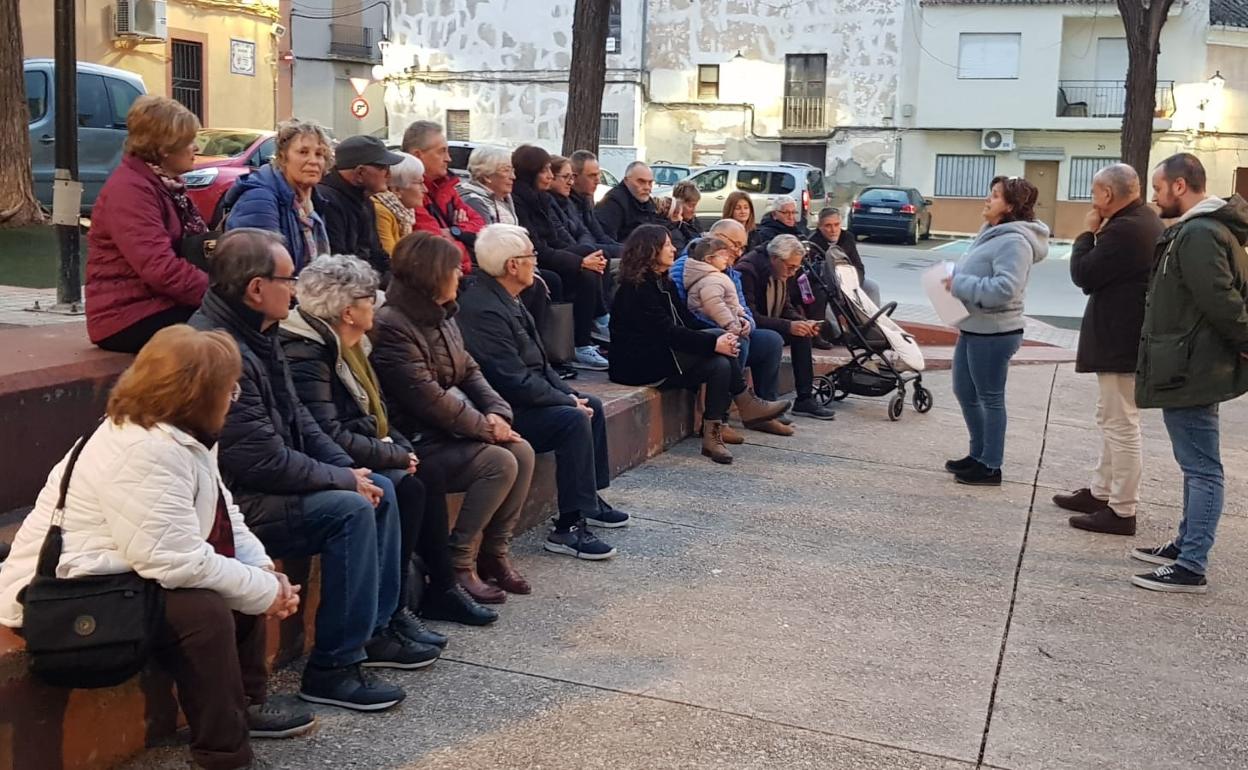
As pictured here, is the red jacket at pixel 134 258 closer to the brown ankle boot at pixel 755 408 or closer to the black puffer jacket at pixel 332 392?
the black puffer jacket at pixel 332 392

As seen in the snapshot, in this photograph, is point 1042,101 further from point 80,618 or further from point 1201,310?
point 80,618

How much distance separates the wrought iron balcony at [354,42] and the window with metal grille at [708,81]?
1051 cm

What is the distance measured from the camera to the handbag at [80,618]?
3.14m

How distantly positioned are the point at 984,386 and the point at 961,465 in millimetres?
622

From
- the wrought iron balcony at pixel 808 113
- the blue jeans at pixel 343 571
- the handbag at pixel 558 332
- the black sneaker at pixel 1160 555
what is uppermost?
the wrought iron balcony at pixel 808 113

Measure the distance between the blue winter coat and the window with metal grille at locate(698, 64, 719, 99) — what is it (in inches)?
1404

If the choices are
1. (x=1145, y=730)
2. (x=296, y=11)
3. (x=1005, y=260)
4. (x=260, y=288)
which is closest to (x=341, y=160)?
(x=260, y=288)

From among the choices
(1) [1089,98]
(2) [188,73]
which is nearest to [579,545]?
(2) [188,73]

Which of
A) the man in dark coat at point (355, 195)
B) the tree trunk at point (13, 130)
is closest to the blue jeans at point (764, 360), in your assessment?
the man in dark coat at point (355, 195)

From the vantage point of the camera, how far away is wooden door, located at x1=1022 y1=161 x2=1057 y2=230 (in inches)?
1519

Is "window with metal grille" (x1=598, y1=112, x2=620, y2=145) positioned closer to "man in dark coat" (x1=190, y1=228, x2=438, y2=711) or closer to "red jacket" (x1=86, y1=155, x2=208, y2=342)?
"red jacket" (x1=86, y1=155, x2=208, y2=342)

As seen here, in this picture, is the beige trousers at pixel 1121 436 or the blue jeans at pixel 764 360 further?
the blue jeans at pixel 764 360

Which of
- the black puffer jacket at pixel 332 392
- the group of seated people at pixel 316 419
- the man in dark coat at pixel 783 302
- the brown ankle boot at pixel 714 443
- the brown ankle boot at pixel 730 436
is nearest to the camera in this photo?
the group of seated people at pixel 316 419

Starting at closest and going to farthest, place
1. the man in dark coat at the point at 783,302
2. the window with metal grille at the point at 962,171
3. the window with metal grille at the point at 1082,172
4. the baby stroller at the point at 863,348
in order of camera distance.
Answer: the man in dark coat at the point at 783,302 → the baby stroller at the point at 863,348 → the window with metal grille at the point at 1082,172 → the window with metal grille at the point at 962,171
